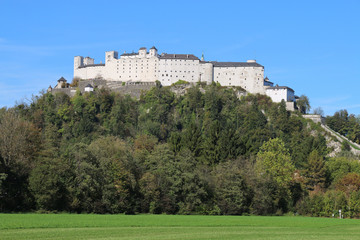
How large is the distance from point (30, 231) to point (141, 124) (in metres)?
89.5

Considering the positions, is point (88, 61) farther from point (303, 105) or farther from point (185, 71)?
point (303, 105)

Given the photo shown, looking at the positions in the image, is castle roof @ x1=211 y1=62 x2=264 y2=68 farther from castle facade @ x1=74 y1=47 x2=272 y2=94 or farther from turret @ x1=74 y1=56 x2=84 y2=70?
turret @ x1=74 y1=56 x2=84 y2=70

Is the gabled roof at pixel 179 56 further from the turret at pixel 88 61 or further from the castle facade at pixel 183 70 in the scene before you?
the turret at pixel 88 61

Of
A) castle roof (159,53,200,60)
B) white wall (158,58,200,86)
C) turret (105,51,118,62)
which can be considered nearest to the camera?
white wall (158,58,200,86)

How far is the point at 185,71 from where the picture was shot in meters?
134

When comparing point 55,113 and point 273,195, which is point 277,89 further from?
point 273,195

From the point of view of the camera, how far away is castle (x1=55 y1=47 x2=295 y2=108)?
13199 cm

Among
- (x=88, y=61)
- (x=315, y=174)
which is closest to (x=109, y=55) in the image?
(x=88, y=61)

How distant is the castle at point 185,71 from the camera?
433 ft

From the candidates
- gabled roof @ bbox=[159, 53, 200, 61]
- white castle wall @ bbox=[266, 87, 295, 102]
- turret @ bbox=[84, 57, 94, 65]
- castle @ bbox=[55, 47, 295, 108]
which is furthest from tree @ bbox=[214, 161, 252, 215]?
turret @ bbox=[84, 57, 94, 65]

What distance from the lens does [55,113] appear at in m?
119

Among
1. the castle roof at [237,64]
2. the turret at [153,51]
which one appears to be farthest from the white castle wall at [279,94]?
the turret at [153,51]

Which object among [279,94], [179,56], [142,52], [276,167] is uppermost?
[142,52]

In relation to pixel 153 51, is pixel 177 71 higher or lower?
lower
